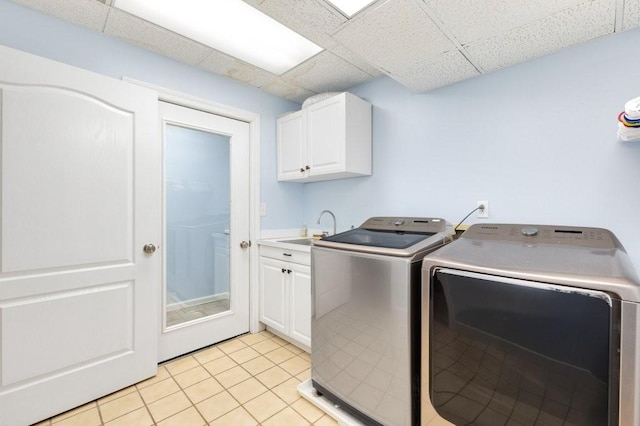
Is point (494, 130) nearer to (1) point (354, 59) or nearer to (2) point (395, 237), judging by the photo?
(2) point (395, 237)

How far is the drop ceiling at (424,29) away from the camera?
1289 millimetres

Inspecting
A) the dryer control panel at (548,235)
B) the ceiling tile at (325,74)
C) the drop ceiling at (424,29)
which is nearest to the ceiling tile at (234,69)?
the drop ceiling at (424,29)

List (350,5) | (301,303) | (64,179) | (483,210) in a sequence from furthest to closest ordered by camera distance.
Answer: (301,303), (483,210), (64,179), (350,5)

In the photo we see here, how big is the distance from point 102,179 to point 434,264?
1.98 metres

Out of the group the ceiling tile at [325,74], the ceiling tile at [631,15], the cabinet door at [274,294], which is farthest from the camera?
the cabinet door at [274,294]

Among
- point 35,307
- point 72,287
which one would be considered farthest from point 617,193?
point 35,307

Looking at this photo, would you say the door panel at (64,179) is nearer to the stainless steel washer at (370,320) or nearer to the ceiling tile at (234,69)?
the ceiling tile at (234,69)

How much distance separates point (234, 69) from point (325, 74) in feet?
2.51

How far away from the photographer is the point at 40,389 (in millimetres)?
1553

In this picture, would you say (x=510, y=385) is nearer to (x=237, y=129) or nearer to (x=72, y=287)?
(x=72, y=287)

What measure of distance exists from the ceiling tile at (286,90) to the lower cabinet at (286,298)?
5.05 feet

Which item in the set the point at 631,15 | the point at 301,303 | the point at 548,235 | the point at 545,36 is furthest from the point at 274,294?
the point at 631,15

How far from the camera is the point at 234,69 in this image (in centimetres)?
236

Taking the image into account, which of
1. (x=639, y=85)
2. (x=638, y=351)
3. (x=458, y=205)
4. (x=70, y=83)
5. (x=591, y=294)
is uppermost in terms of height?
(x=70, y=83)
